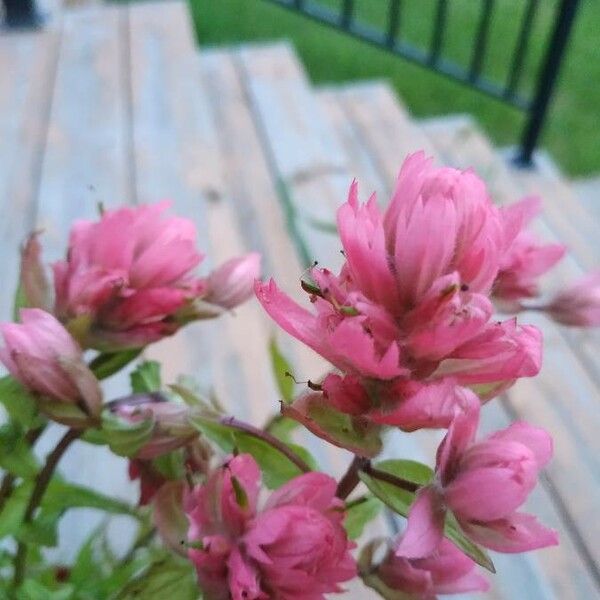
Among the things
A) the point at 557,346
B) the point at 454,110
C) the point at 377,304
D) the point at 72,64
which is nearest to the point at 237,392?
the point at 557,346

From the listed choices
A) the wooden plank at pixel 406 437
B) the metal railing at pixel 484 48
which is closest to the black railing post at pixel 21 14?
the metal railing at pixel 484 48

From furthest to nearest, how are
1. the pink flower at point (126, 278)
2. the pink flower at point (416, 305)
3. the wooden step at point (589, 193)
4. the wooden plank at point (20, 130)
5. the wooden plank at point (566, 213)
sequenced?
1. the wooden step at point (589, 193)
2. the wooden plank at point (566, 213)
3. the wooden plank at point (20, 130)
4. the pink flower at point (126, 278)
5. the pink flower at point (416, 305)

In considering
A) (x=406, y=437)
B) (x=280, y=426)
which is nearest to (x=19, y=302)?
(x=280, y=426)

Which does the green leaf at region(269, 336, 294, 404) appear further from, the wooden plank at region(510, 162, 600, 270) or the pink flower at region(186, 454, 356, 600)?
the wooden plank at region(510, 162, 600, 270)

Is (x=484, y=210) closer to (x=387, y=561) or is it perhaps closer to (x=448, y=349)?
(x=448, y=349)

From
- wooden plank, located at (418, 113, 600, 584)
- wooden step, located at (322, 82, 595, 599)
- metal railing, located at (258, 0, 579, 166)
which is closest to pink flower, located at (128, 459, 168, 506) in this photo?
wooden step, located at (322, 82, 595, 599)

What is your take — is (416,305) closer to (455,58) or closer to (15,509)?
(15,509)

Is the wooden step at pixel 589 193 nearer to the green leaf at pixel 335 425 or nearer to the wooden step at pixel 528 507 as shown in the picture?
the wooden step at pixel 528 507
